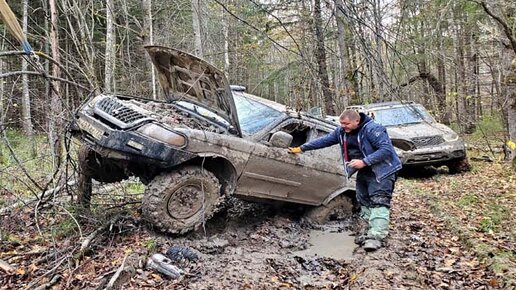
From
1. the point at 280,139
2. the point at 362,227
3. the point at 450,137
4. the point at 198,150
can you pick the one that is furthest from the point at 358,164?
the point at 450,137

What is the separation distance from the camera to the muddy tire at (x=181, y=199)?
184 inches

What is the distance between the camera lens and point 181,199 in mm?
4855

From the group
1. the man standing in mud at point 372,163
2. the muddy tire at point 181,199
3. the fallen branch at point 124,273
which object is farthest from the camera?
the man standing in mud at point 372,163

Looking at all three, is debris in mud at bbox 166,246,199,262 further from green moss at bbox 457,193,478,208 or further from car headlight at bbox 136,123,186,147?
green moss at bbox 457,193,478,208

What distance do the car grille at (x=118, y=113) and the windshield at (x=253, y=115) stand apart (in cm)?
140

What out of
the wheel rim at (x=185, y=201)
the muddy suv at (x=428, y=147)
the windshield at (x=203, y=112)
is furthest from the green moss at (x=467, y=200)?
the wheel rim at (x=185, y=201)

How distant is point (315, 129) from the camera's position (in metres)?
6.41

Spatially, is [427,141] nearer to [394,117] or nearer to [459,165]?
[459,165]

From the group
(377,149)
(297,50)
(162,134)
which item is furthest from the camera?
(377,149)

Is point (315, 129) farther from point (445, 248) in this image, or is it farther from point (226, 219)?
point (445, 248)

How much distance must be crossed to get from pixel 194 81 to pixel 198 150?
4.16ft

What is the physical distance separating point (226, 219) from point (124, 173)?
1516 millimetres

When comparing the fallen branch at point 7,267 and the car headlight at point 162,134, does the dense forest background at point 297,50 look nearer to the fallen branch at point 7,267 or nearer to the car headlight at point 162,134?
the car headlight at point 162,134

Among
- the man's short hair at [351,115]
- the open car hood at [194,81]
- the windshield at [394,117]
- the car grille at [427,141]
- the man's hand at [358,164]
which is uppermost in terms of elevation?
the open car hood at [194,81]
